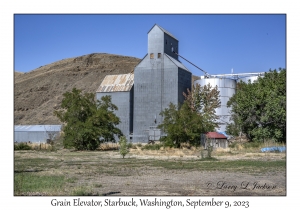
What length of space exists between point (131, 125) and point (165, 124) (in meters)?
16.2

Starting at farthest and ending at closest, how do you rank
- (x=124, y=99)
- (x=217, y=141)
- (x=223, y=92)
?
(x=124, y=99), (x=223, y=92), (x=217, y=141)

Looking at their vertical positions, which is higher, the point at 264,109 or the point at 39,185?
the point at 264,109

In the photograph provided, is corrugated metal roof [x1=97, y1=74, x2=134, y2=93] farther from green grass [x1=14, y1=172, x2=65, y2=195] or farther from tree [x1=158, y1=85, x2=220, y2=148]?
green grass [x1=14, y1=172, x2=65, y2=195]

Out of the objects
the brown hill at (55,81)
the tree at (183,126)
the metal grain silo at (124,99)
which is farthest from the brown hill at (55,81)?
the tree at (183,126)

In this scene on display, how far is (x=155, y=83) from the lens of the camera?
5934 cm

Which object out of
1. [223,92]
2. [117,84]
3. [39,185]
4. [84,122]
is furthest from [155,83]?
[39,185]

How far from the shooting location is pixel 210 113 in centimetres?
5816

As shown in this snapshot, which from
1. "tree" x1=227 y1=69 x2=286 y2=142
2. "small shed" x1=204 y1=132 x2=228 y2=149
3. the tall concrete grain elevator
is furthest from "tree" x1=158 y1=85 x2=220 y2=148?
the tall concrete grain elevator

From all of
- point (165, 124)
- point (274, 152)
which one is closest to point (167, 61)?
point (165, 124)

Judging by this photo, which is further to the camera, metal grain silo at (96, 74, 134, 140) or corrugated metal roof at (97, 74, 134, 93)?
corrugated metal roof at (97, 74, 134, 93)

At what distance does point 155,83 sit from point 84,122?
1506cm

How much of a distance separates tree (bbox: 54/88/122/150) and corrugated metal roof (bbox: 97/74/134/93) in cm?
1270

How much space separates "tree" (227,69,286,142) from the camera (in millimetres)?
40675

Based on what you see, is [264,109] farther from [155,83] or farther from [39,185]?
[39,185]
